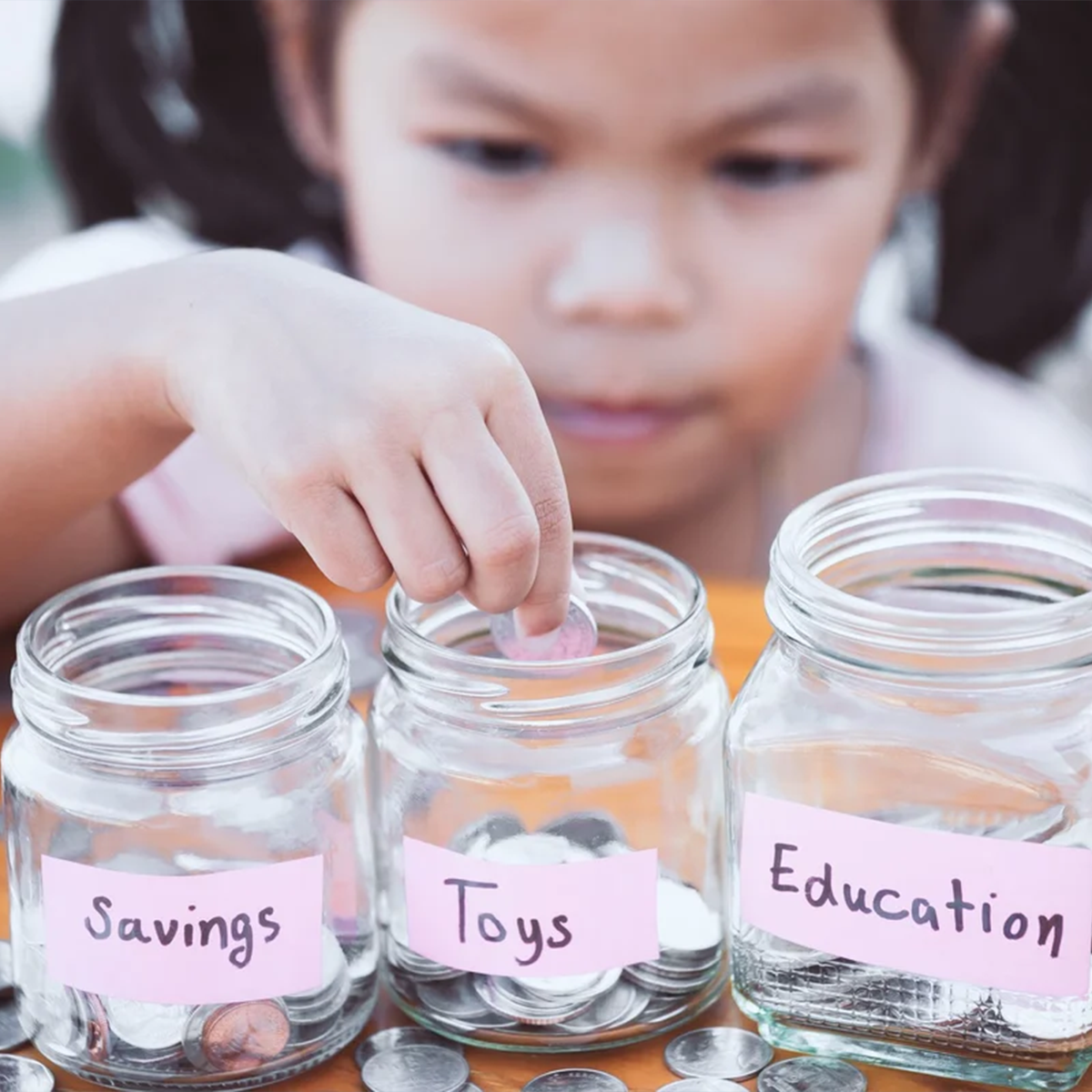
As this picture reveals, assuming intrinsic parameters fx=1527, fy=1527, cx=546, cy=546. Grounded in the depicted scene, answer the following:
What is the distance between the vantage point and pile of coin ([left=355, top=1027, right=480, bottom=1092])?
428 mm

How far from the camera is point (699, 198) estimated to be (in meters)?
0.89

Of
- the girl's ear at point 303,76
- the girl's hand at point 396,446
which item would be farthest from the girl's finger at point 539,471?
the girl's ear at point 303,76

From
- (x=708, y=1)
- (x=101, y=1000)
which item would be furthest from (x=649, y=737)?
(x=708, y=1)

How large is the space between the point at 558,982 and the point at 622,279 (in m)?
0.52

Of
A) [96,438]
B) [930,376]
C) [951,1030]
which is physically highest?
[96,438]

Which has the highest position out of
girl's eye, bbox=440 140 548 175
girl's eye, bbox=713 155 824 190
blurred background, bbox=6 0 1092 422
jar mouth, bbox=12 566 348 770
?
girl's eye, bbox=440 140 548 175

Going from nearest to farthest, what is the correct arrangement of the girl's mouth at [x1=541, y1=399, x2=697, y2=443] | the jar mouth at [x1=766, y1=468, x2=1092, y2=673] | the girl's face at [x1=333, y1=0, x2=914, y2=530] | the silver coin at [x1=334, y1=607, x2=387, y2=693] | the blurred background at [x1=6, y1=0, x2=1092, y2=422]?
the jar mouth at [x1=766, y1=468, x2=1092, y2=673]
the silver coin at [x1=334, y1=607, x2=387, y2=693]
the girl's face at [x1=333, y1=0, x2=914, y2=530]
the girl's mouth at [x1=541, y1=399, x2=697, y2=443]
the blurred background at [x1=6, y1=0, x2=1092, y2=422]

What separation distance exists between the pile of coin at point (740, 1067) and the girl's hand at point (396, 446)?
130mm

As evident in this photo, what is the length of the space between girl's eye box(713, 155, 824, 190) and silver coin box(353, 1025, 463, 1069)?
59 cm

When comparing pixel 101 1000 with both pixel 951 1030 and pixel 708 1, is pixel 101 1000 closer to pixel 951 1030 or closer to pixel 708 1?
pixel 951 1030

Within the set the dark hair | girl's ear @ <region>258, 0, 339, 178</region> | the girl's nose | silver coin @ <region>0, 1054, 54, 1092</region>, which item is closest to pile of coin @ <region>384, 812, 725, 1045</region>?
silver coin @ <region>0, 1054, 54, 1092</region>

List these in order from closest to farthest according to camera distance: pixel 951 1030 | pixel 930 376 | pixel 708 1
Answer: pixel 951 1030 < pixel 708 1 < pixel 930 376

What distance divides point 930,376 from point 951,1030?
92cm

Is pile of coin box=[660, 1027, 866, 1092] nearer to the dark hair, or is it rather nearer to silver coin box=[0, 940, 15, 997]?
silver coin box=[0, 940, 15, 997]
